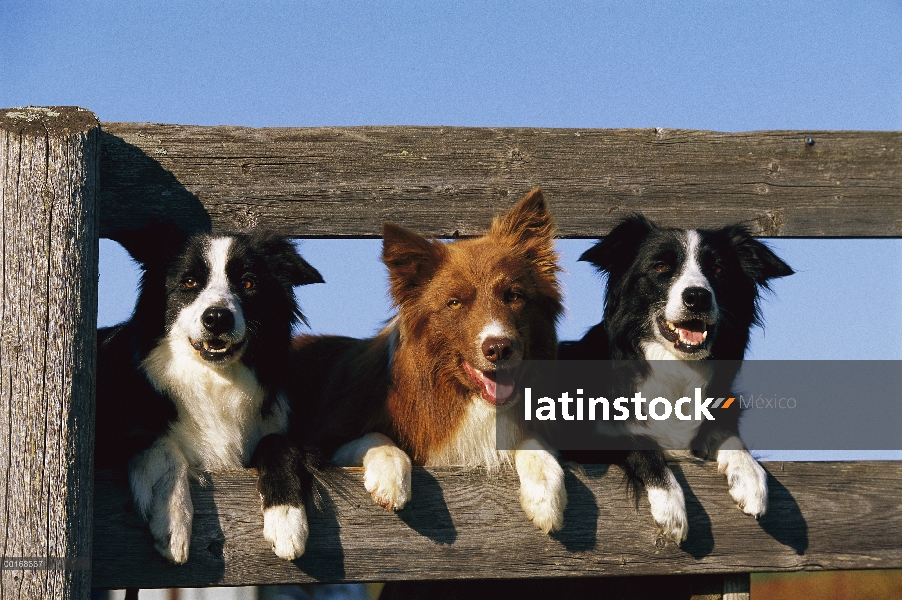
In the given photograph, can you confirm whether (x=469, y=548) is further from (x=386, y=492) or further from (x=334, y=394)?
(x=334, y=394)

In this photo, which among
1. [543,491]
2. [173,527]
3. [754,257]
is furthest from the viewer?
[754,257]

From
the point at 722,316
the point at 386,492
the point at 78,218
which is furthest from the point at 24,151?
the point at 722,316

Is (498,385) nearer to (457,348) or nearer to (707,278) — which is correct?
(457,348)

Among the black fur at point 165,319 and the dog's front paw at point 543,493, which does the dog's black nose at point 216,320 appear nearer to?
the black fur at point 165,319

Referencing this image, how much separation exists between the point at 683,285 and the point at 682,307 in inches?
4.2

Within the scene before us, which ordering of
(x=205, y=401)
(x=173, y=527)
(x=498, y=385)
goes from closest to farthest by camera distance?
(x=173, y=527) < (x=205, y=401) < (x=498, y=385)

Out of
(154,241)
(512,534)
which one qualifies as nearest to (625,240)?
(512,534)

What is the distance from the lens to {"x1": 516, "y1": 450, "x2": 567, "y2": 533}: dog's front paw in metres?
3.69

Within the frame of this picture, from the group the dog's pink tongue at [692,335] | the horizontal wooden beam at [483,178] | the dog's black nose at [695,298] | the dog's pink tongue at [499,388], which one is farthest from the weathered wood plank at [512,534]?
the horizontal wooden beam at [483,178]

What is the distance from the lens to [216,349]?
376cm

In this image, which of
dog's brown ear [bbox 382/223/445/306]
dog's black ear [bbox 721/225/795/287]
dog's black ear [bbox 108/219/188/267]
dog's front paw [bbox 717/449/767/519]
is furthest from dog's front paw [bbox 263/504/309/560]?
dog's black ear [bbox 721/225/795/287]

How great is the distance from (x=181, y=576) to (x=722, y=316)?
8.83ft

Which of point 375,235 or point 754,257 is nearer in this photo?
point 375,235

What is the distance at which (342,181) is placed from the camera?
435 centimetres
